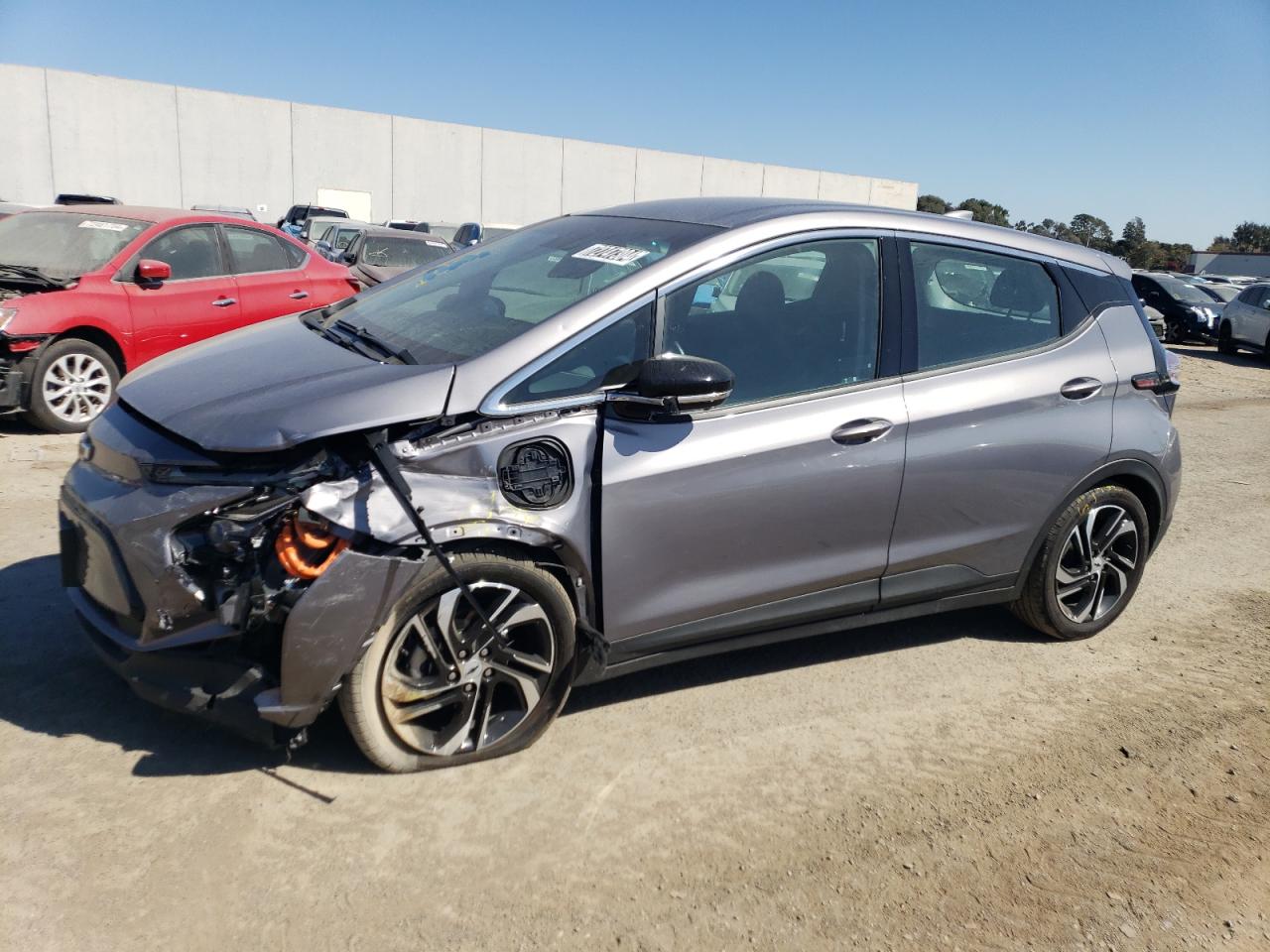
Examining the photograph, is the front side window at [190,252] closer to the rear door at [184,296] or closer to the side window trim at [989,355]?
the rear door at [184,296]

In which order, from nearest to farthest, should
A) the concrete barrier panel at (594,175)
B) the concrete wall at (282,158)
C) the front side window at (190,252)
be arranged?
the front side window at (190,252) → the concrete wall at (282,158) → the concrete barrier panel at (594,175)

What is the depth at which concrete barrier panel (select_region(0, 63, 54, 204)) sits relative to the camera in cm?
3503

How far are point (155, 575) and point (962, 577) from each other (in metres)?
2.99

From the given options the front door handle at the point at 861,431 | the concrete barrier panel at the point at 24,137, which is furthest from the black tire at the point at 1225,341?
the concrete barrier panel at the point at 24,137

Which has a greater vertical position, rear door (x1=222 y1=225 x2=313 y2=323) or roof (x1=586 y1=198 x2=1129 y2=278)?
roof (x1=586 y1=198 x2=1129 y2=278)

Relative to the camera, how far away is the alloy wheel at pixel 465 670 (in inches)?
126

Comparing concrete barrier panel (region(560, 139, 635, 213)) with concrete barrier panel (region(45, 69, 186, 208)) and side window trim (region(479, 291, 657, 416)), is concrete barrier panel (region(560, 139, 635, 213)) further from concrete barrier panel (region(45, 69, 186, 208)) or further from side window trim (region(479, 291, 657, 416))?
side window trim (region(479, 291, 657, 416))

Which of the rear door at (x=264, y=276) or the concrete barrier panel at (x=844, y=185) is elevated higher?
the concrete barrier panel at (x=844, y=185)

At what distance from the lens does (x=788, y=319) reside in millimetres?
3877

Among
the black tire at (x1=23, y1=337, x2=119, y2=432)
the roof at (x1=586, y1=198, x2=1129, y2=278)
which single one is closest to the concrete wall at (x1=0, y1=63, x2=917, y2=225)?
the black tire at (x1=23, y1=337, x2=119, y2=432)

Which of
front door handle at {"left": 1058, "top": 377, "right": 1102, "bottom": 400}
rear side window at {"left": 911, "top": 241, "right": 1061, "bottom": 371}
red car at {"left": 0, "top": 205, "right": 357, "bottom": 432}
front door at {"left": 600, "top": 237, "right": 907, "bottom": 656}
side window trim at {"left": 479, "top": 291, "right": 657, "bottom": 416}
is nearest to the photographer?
side window trim at {"left": 479, "top": 291, "right": 657, "bottom": 416}

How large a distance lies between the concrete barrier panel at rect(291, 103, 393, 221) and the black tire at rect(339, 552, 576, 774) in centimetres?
4180

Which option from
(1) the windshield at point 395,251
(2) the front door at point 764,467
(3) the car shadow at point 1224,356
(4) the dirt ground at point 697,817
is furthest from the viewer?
(3) the car shadow at point 1224,356

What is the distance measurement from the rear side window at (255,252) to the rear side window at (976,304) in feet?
21.4
